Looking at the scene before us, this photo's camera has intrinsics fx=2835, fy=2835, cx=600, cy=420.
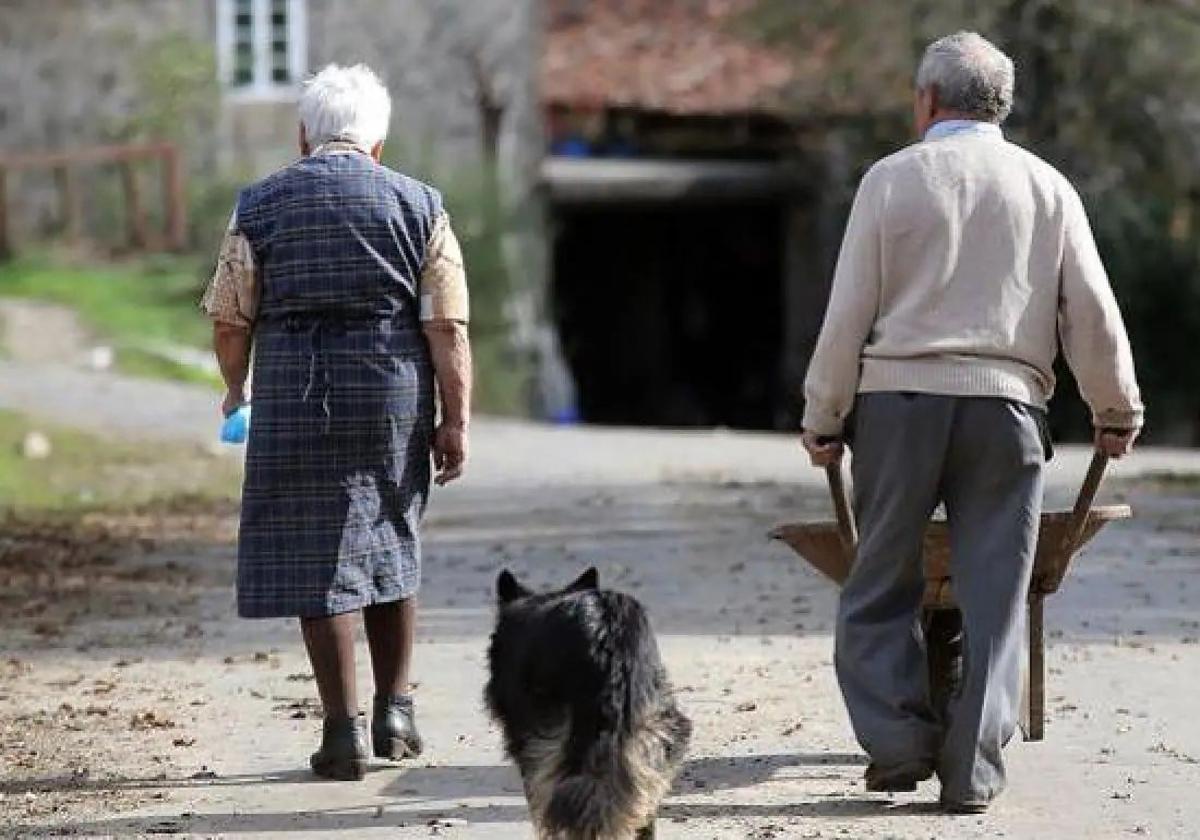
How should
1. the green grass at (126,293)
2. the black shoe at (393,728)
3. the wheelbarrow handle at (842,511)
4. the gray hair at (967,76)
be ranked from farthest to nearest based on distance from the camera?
the green grass at (126,293), the black shoe at (393,728), the wheelbarrow handle at (842,511), the gray hair at (967,76)

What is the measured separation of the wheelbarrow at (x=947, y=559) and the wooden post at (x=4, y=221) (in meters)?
22.1

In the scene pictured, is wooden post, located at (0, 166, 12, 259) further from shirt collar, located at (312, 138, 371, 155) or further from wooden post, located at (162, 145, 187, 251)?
shirt collar, located at (312, 138, 371, 155)

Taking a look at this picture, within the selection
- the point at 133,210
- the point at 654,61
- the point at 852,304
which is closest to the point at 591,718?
the point at 852,304

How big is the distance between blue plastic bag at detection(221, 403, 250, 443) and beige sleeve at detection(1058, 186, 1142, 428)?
7.57 ft

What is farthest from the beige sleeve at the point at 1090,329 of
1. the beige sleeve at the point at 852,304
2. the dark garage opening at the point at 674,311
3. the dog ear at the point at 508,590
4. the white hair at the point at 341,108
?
the dark garage opening at the point at 674,311

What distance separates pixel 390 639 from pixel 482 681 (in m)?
1.66

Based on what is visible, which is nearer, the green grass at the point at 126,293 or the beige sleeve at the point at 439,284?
the beige sleeve at the point at 439,284

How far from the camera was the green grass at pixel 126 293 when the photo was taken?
80.6ft

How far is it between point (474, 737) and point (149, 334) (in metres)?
16.2

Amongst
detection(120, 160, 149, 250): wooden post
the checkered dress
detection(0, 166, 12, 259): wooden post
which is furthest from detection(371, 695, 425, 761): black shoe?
detection(0, 166, 12, 259): wooden post

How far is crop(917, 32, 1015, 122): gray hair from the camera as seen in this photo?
733 cm

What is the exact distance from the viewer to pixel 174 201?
28.2 m

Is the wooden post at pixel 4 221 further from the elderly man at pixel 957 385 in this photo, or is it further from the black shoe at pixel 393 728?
the elderly man at pixel 957 385

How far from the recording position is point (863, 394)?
7.34 m
